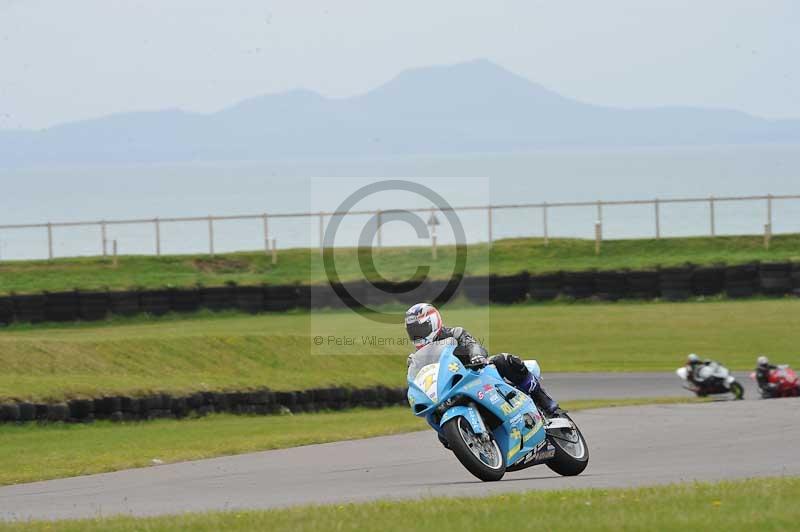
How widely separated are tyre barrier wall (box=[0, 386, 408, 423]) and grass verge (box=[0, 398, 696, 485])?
0.48 feet

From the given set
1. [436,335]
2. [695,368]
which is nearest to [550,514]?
[436,335]

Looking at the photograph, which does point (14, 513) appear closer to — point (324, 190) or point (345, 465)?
point (345, 465)

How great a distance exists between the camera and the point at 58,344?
2064 cm

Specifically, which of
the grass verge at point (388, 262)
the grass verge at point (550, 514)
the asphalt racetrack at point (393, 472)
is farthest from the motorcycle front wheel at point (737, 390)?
the grass verge at point (388, 262)

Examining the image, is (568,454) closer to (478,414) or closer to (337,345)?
(478,414)

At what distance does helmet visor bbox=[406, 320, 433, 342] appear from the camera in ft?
35.5

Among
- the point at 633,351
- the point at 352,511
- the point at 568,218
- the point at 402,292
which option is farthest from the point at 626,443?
the point at 568,218

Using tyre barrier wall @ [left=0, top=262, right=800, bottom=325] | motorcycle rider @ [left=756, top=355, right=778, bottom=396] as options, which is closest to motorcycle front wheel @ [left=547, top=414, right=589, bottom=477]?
motorcycle rider @ [left=756, top=355, right=778, bottom=396]

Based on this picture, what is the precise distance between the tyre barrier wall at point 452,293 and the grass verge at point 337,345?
0.43 m

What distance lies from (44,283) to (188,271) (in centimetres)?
444

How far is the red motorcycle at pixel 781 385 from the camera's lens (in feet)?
68.1

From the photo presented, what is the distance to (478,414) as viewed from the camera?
10.5 metres

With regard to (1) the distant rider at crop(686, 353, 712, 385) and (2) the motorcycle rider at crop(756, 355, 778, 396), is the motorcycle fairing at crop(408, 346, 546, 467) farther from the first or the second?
(1) the distant rider at crop(686, 353, 712, 385)

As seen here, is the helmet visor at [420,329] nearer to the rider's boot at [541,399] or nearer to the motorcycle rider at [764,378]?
the rider's boot at [541,399]
